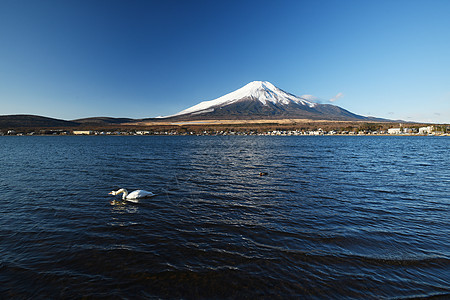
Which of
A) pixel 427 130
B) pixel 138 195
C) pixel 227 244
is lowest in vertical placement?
pixel 227 244

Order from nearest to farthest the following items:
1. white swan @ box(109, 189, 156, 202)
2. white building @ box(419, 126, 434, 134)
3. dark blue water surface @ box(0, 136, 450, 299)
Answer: dark blue water surface @ box(0, 136, 450, 299), white swan @ box(109, 189, 156, 202), white building @ box(419, 126, 434, 134)

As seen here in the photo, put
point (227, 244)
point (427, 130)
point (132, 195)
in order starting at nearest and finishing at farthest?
point (227, 244), point (132, 195), point (427, 130)

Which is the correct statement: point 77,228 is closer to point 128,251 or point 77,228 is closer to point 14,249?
point 14,249

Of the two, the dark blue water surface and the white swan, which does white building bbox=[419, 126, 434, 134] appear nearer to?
the dark blue water surface

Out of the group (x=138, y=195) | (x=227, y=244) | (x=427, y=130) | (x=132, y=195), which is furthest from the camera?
(x=427, y=130)

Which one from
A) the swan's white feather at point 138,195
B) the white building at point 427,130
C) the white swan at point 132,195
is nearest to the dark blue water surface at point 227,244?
the white swan at point 132,195

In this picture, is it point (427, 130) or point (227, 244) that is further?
→ point (427, 130)

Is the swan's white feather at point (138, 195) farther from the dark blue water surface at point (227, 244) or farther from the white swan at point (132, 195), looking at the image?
the dark blue water surface at point (227, 244)

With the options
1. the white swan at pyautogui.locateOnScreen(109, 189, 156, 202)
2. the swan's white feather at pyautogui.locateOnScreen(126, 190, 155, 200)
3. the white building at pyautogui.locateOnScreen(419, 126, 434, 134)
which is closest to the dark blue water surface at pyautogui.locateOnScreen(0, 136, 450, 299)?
the white swan at pyautogui.locateOnScreen(109, 189, 156, 202)

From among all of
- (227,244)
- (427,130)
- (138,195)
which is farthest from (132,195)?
(427,130)

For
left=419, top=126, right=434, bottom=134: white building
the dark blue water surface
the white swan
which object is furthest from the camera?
left=419, top=126, right=434, bottom=134: white building

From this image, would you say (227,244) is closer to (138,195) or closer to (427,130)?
(138,195)

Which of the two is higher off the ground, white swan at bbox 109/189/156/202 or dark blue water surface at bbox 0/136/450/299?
white swan at bbox 109/189/156/202

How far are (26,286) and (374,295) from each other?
420 inches
